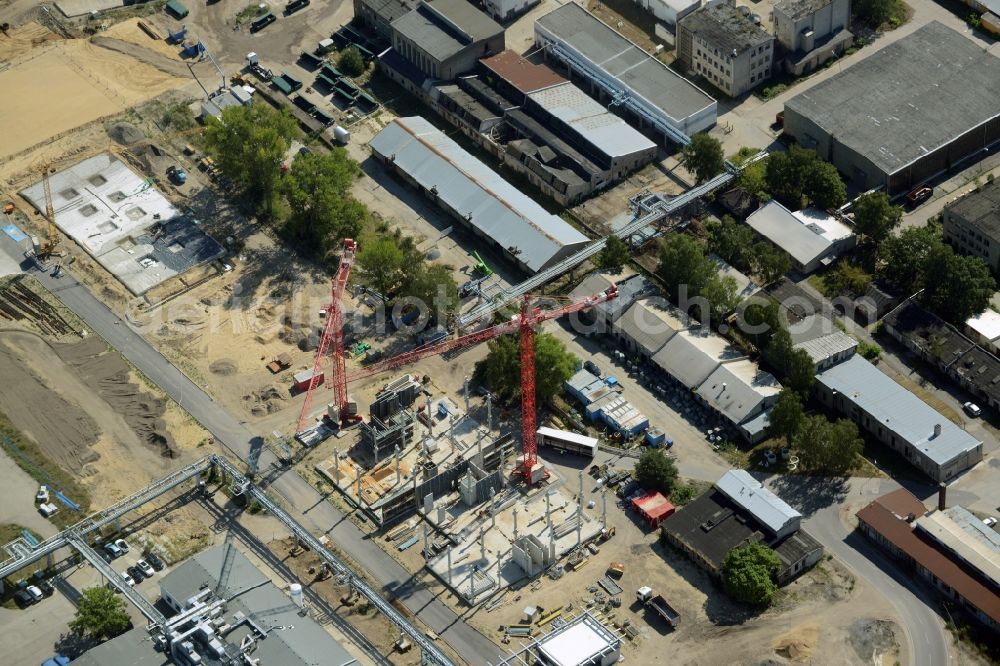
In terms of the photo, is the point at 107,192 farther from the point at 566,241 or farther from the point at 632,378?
the point at 632,378

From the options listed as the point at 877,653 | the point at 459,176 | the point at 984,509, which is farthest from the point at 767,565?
the point at 459,176

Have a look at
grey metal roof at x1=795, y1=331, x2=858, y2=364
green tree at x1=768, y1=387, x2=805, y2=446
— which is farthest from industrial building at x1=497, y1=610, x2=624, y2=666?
grey metal roof at x1=795, y1=331, x2=858, y2=364

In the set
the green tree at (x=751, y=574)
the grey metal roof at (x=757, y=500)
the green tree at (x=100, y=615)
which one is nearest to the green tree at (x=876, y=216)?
the grey metal roof at (x=757, y=500)

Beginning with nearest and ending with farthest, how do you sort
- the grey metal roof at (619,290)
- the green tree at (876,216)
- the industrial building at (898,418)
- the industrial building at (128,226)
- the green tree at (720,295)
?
the industrial building at (898,418) → the green tree at (720,295) → the grey metal roof at (619,290) → the green tree at (876,216) → the industrial building at (128,226)

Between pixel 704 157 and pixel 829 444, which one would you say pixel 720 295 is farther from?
pixel 829 444

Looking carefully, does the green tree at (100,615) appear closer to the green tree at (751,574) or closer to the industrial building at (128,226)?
the industrial building at (128,226)
